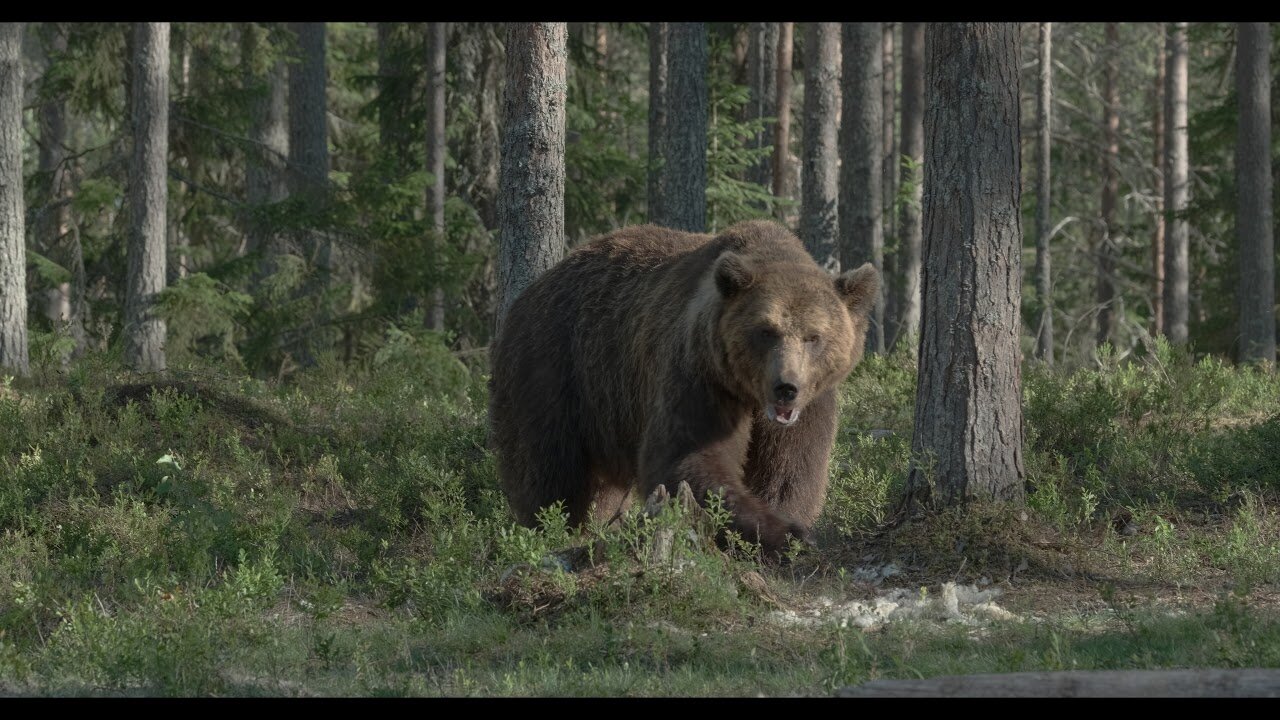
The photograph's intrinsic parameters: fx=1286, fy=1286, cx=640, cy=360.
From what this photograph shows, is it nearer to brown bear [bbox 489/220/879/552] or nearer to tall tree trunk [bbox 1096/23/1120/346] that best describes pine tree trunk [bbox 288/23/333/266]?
brown bear [bbox 489/220/879/552]

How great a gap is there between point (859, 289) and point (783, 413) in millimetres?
1100

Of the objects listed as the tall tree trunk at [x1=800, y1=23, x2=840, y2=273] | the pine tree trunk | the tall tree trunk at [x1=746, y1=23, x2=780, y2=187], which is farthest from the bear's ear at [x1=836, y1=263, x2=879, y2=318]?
the pine tree trunk

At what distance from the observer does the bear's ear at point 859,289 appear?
25.2 feet

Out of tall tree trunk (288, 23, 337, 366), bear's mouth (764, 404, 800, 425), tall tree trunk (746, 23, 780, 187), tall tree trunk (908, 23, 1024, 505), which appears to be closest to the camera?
bear's mouth (764, 404, 800, 425)

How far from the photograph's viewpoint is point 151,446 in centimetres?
1123

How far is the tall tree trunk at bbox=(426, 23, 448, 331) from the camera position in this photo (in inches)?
789

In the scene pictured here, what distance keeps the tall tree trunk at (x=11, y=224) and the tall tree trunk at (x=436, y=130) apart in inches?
243

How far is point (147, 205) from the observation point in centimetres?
1688

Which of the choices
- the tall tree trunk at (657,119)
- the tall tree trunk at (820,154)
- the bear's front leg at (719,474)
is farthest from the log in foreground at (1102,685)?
the tall tree trunk at (657,119)

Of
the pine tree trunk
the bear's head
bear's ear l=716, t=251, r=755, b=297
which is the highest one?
the pine tree trunk

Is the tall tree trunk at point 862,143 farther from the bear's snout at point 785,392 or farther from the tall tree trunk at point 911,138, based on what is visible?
the bear's snout at point 785,392

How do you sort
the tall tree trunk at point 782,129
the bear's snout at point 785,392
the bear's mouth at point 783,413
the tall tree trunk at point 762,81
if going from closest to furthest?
the bear's snout at point 785,392 < the bear's mouth at point 783,413 < the tall tree trunk at point 762,81 < the tall tree trunk at point 782,129

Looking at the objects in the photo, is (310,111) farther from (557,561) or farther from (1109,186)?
(1109,186)

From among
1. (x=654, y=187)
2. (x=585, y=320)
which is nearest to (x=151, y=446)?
(x=585, y=320)
